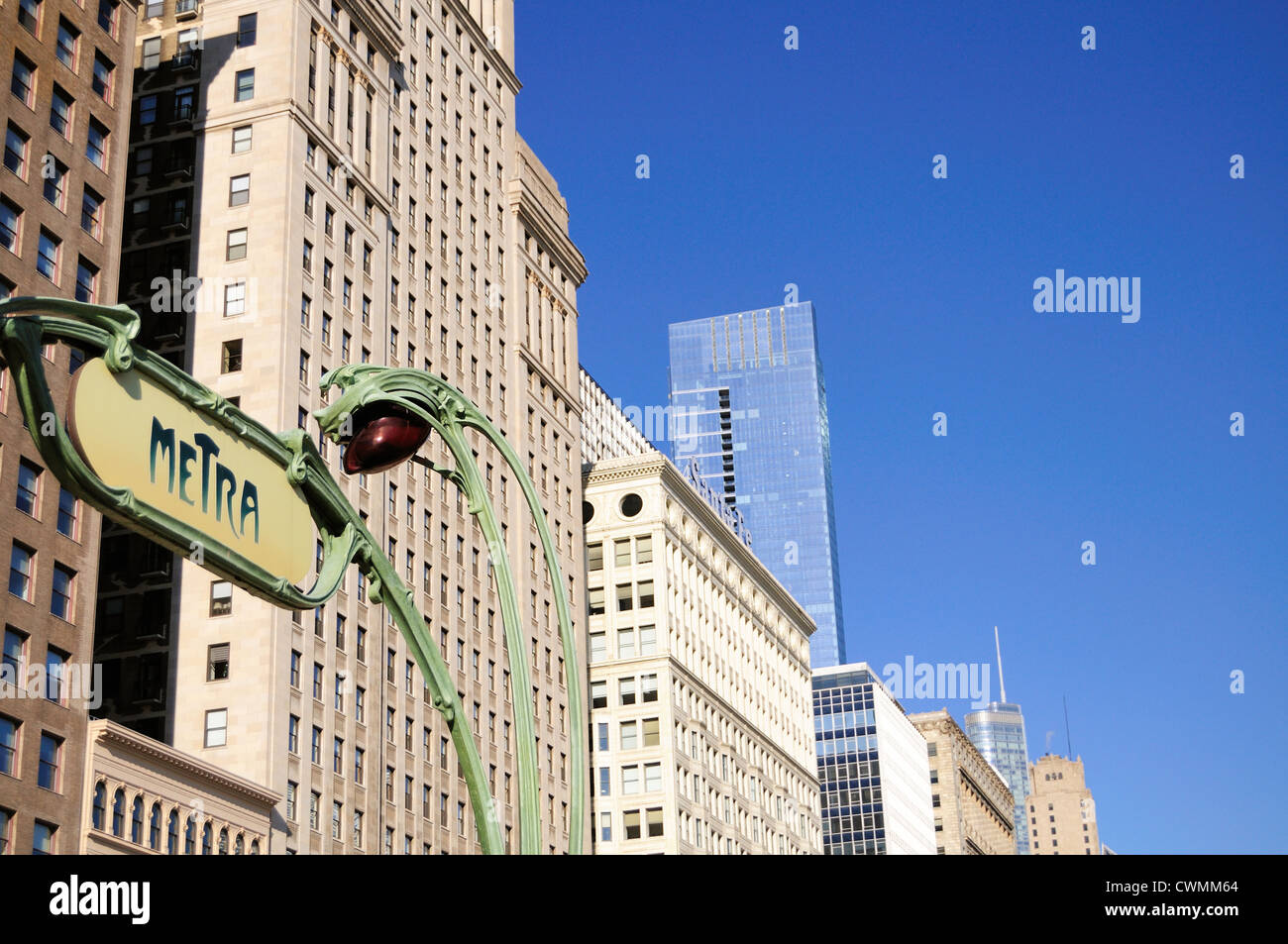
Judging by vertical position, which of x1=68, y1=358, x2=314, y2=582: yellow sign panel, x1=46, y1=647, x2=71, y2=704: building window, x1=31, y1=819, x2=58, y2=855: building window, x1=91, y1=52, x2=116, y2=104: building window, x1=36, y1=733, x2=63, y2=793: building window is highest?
x1=91, y1=52, x2=116, y2=104: building window

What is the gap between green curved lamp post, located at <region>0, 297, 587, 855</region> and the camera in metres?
7.14

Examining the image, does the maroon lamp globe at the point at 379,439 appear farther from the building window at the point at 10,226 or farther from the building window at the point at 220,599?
the building window at the point at 220,599

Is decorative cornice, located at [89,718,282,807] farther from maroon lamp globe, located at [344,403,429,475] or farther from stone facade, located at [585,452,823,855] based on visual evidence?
maroon lamp globe, located at [344,403,429,475]

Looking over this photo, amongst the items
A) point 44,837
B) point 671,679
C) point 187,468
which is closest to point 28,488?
point 44,837

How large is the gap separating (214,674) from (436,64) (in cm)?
4441

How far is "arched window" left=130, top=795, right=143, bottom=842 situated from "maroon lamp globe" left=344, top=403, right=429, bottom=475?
50.4m

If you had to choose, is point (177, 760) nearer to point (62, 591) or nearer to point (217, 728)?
point (217, 728)

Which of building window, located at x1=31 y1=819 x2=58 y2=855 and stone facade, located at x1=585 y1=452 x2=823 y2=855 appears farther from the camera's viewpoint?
stone facade, located at x1=585 y1=452 x2=823 y2=855

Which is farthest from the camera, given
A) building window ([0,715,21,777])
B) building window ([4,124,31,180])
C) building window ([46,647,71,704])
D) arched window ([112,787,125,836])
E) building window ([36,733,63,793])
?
building window ([4,124,31,180])

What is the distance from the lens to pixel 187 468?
7797mm

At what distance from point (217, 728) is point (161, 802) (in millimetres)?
7173

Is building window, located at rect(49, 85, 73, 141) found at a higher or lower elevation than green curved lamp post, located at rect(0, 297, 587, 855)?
higher

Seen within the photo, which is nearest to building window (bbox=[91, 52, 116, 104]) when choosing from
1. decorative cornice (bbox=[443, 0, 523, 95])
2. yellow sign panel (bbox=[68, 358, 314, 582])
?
decorative cornice (bbox=[443, 0, 523, 95])
